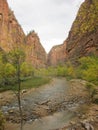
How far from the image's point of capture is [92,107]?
29.6m

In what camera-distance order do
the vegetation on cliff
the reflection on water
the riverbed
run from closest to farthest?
the vegetation on cliff → the reflection on water → the riverbed

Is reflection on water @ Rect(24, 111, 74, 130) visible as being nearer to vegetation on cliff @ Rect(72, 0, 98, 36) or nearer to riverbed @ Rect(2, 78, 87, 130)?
riverbed @ Rect(2, 78, 87, 130)

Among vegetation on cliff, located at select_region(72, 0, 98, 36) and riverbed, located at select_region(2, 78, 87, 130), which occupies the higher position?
vegetation on cliff, located at select_region(72, 0, 98, 36)

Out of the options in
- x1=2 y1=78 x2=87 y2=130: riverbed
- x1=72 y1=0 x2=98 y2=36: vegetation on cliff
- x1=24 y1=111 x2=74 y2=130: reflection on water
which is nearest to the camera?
x1=72 y1=0 x2=98 y2=36: vegetation on cliff

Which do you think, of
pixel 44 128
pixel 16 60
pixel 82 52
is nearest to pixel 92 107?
pixel 44 128

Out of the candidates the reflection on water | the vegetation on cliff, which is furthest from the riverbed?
the vegetation on cliff

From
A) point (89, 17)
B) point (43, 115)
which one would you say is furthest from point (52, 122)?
point (89, 17)

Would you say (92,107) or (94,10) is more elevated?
(94,10)

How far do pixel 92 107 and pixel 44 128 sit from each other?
8.68 m

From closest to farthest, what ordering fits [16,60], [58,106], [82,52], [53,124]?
1. [16,60]
2. [53,124]
3. [58,106]
4. [82,52]

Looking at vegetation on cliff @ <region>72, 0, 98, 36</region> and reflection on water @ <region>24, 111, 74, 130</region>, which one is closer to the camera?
vegetation on cliff @ <region>72, 0, 98, 36</region>

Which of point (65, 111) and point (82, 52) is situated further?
point (82, 52)

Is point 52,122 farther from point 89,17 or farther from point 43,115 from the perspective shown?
point 89,17

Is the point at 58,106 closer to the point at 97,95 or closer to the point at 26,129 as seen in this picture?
the point at 97,95
